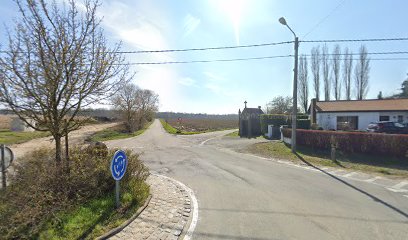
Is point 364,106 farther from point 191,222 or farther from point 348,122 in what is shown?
point 191,222

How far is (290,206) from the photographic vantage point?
6551 mm

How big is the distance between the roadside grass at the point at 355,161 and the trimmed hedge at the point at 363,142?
1.35ft

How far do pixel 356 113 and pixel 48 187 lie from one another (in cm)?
3226

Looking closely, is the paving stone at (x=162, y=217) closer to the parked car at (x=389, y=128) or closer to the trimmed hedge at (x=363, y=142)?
the trimmed hedge at (x=363, y=142)

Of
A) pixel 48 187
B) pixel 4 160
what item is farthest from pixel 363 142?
pixel 4 160

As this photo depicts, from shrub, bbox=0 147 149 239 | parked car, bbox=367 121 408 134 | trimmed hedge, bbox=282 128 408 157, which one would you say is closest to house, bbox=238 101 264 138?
parked car, bbox=367 121 408 134

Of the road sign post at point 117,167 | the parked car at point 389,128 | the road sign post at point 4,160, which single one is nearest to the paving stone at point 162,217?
the road sign post at point 117,167

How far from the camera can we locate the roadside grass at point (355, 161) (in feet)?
38.5

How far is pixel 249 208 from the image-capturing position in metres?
6.40

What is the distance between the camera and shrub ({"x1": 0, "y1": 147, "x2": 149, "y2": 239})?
4.50 metres

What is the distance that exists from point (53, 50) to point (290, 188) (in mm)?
7470

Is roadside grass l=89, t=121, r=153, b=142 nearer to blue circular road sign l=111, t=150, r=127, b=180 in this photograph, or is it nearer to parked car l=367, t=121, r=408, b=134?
blue circular road sign l=111, t=150, r=127, b=180

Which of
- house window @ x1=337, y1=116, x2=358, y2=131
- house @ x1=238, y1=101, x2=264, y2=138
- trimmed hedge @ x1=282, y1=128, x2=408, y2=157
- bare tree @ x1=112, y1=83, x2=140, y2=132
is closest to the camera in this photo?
trimmed hedge @ x1=282, y1=128, x2=408, y2=157

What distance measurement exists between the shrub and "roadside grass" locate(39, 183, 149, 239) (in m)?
0.17
